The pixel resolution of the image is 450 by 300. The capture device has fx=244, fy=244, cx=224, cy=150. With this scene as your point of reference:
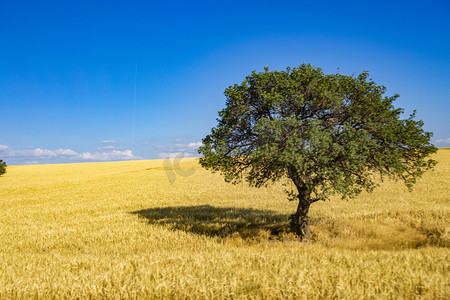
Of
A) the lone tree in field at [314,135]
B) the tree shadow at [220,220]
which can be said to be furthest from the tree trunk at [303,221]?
the tree shadow at [220,220]

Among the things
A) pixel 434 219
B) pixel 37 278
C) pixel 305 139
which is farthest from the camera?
pixel 434 219

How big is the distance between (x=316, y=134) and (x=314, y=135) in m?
0.37

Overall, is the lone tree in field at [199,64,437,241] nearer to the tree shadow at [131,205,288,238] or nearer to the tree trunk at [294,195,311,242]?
the tree trunk at [294,195,311,242]

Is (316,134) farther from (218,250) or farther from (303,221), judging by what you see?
(218,250)

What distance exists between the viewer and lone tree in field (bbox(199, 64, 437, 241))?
10297 millimetres

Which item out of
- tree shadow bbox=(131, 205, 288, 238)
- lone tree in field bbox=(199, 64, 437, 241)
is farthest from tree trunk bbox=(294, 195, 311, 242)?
tree shadow bbox=(131, 205, 288, 238)

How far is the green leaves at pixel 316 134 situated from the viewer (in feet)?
33.8

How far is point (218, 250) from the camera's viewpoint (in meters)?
9.97

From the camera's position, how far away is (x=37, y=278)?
19.9ft

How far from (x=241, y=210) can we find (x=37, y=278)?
1504 cm

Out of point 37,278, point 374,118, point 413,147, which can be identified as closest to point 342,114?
point 374,118

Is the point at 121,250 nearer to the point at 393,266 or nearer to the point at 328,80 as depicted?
the point at 393,266

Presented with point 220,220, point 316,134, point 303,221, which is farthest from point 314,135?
point 220,220

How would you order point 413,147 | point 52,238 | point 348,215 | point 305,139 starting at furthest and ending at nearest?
point 348,215, point 52,238, point 413,147, point 305,139
